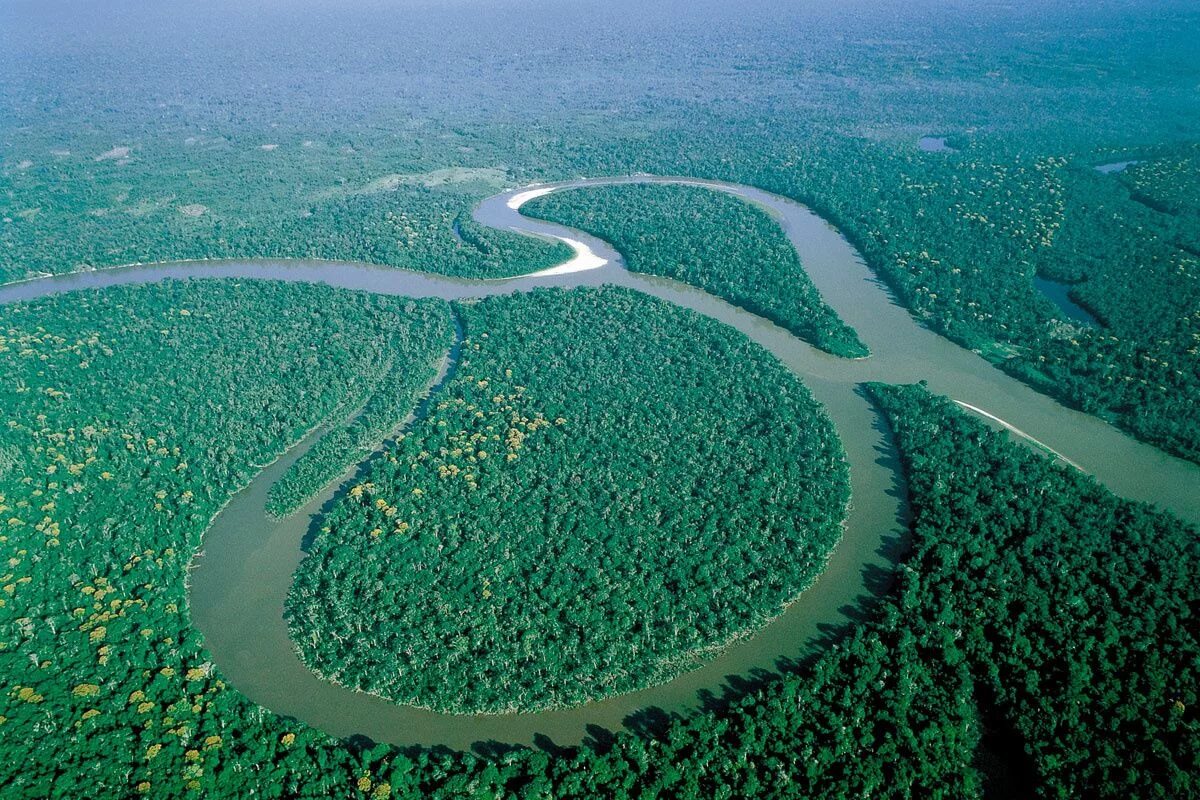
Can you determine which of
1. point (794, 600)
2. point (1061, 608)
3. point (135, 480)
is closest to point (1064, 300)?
point (1061, 608)

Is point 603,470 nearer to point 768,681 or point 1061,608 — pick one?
point 768,681

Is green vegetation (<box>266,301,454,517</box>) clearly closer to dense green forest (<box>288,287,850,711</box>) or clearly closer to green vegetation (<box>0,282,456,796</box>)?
green vegetation (<box>0,282,456,796</box>)

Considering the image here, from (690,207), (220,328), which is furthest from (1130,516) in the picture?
(220,328)

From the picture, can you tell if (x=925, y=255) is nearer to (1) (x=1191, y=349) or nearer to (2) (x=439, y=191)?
(1) (x=1191, y=349)

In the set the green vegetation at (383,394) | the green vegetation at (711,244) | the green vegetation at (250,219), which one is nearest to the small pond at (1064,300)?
the green vegetation at (711,244)

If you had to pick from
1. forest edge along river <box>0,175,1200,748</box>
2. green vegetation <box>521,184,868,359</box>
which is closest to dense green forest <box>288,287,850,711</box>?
forest edge along river <box>0,175,1200,748</box>
